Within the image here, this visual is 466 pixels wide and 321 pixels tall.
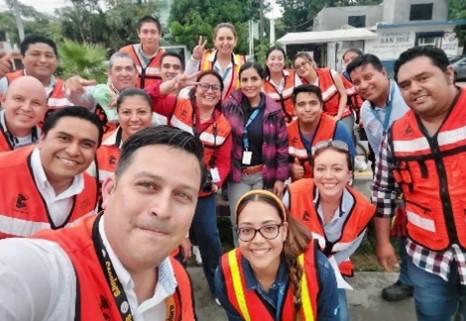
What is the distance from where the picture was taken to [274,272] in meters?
2.09

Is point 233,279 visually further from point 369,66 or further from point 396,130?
point 369,66

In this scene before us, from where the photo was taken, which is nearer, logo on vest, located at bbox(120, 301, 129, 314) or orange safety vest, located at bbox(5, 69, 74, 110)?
logo on vest, located at bbox(120, 301, 129, 314)

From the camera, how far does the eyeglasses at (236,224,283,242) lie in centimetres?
203

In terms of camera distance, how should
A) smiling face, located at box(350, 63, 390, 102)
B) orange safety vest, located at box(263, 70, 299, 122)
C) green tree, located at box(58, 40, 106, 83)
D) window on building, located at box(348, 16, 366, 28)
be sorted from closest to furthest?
smiling face, located at box(350, 63, 390, 102), orange safety vest, located at box(263, 70, 299, 122), green tree, located at box(58, 40, 106, 83), window on building, located at box(348, 16, 366, 28)

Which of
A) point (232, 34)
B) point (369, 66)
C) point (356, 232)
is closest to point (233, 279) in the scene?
point (356, 232)

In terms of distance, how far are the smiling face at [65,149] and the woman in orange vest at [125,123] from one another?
0.45 meters

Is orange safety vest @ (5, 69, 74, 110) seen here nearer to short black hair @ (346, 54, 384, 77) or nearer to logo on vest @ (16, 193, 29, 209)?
logo on vest @ (16, 193, 29, 209)

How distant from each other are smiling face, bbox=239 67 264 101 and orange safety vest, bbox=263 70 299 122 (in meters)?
1.38

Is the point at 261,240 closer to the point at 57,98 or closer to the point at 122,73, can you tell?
the point at 122,73

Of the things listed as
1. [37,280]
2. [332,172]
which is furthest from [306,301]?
[37,280]

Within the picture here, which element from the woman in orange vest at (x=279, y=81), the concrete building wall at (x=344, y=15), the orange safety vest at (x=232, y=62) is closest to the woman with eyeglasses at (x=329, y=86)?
the woman in orange vest at (x=279, y=81)

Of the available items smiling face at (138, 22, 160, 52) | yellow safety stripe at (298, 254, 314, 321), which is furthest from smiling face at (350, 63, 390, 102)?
smiling face at (138, 22, 160, 52)

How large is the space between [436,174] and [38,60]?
3522 mm

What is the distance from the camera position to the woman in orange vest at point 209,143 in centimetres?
312
